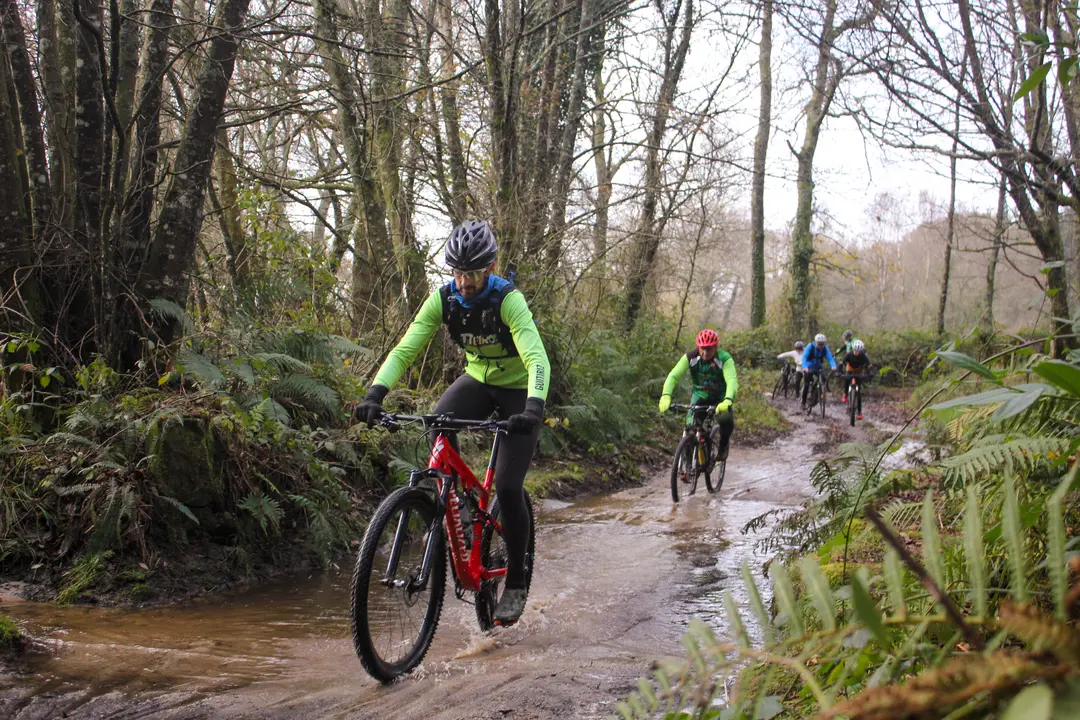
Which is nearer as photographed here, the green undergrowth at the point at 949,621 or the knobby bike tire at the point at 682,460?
the green undergrowth at the point at 949,621

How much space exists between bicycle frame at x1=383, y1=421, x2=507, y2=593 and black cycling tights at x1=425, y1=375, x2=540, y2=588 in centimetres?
9

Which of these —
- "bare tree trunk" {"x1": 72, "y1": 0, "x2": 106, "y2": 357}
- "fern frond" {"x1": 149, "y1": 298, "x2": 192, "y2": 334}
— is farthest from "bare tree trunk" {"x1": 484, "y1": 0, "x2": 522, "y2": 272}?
"bare tree trunk" {"x1": 72, "y1": 0, "x2": 106, "y2": 357}

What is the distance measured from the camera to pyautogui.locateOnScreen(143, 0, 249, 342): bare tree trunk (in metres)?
7.61

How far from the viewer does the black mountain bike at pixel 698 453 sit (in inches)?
424

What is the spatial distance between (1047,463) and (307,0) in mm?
8848

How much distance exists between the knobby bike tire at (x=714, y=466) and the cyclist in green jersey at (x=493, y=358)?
20.4 ft

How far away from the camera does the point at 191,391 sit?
712 cm

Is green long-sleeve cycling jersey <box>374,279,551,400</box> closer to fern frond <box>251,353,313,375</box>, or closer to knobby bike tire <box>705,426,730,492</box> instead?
fern frond <box>251,353,313,375</box>

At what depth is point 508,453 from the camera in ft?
17.2

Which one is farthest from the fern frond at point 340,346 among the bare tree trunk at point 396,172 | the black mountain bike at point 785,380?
the black mountain bike at point 785,380

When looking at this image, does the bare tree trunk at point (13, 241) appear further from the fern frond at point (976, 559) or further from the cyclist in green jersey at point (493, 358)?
the fern frond at point (976, 559)

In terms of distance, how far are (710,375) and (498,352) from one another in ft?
21.8

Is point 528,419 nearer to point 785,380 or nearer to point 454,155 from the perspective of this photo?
point 454,155

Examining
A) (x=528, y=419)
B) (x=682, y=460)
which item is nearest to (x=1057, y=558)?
(x=528, y=419)
